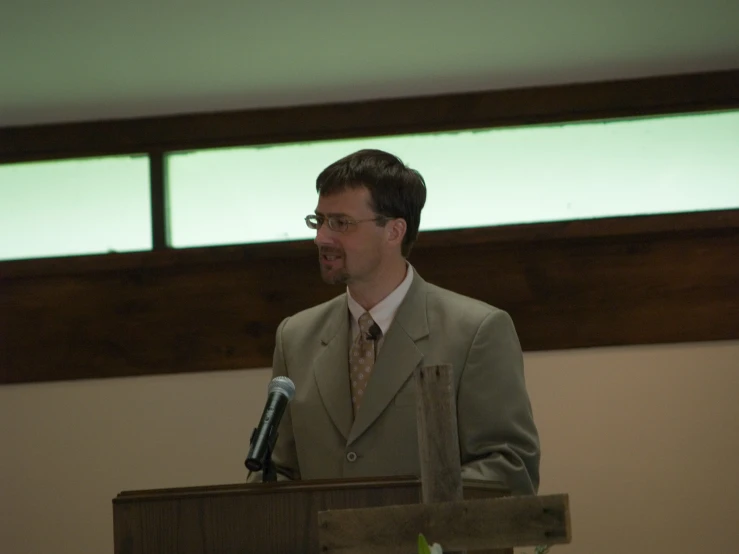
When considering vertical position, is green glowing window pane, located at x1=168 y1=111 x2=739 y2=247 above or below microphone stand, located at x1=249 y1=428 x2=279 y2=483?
above

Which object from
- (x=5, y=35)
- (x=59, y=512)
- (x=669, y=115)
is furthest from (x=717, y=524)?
(x=5, y=35)

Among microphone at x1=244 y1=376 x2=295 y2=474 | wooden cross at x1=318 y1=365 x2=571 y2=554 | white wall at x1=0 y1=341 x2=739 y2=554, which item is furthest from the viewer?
white wall at x1=0 y1=341 x2=739 y2=554

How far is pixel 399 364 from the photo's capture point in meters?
2.38

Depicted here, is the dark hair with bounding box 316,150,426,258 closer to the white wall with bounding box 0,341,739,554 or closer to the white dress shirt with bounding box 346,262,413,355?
the white dress shirt with bounding box 346,262,413,355

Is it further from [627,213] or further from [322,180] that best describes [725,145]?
[322,180]

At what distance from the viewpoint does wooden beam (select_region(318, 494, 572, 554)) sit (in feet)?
5.06

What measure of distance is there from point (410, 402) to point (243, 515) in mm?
742

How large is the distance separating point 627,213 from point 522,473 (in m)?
1.75

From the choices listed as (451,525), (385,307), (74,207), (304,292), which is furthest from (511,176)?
(451,525)

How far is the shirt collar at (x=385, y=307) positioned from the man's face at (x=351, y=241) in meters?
0.06

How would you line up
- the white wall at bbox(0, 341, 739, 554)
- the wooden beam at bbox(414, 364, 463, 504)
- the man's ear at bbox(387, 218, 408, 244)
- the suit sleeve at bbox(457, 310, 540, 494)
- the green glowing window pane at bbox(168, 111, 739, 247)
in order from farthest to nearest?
the green glowing window pane at bbox(168, 111, 739, 247)
the white wall at bbox(0, 341, 739, 554)
the man's ear at bbox(387, 218, 408, 244)
the suit sleeve at bbox(457, 310, 540, 494)
the wooden beam at bbox(414, 364, 463, 504)

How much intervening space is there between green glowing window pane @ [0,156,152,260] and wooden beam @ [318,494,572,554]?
2510 millimetres

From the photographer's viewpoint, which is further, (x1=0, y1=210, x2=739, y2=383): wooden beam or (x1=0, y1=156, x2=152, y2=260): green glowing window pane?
(x1=0, y1=156, x2=152, y2=260): green glowing window pane

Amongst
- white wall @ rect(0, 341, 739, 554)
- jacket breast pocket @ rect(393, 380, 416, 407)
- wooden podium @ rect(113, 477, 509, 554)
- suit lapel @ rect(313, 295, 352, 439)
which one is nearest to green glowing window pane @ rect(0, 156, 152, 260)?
white wall @ rect(0, 341, 739, 554)
